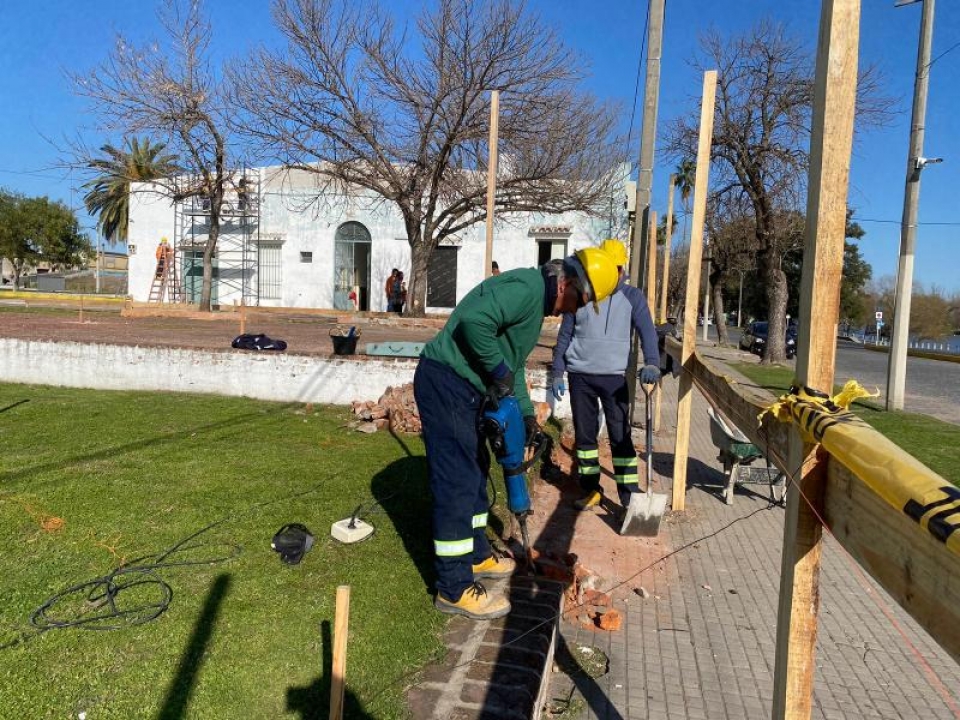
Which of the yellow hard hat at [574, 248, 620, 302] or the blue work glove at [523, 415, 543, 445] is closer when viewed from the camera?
the yellow hard hat at [574, 248, 620, 302]

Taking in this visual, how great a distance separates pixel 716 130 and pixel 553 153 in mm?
4715

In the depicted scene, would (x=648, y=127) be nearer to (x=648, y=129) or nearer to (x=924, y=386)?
(x=648, y=129)

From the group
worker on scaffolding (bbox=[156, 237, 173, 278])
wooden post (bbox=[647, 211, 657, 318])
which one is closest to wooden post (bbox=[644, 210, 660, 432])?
wooden post (bbox=[647, 211, 657, 318])

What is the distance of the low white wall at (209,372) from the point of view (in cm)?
852

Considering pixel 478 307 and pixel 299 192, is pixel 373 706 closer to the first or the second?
pixel 478 307

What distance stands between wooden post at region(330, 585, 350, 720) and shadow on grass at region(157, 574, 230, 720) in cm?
60

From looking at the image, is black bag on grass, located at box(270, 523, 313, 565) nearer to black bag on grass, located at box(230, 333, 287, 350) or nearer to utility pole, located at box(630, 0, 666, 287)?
utility pole, located at box(630, 0, 666, 287)

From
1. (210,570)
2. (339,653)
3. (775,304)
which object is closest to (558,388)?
(210,570)

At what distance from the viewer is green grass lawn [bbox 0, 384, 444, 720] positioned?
2.53m

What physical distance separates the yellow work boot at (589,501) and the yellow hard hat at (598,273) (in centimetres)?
254

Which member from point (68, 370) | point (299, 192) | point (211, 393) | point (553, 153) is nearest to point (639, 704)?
point (211, 393)

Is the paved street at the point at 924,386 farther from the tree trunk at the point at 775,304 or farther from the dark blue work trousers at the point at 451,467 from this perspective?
the dark blue work trousers at the point at 451,467

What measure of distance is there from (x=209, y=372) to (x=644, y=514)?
247 inches

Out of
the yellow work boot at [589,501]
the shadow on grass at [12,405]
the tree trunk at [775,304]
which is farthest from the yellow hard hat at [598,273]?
the tree trunk at [775,304]
